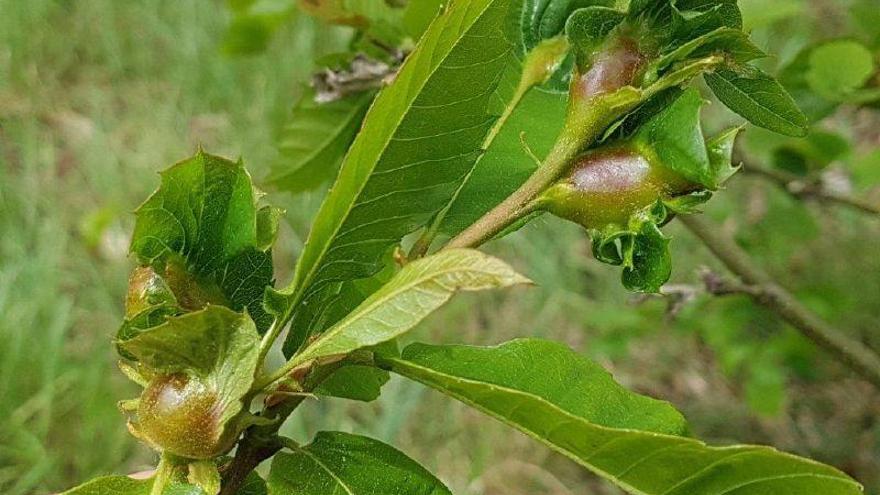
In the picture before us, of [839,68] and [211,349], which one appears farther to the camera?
[839,68]

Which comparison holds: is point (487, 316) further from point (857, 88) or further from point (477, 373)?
point (477, 373)

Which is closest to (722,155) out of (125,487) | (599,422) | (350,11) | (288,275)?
(599,422)

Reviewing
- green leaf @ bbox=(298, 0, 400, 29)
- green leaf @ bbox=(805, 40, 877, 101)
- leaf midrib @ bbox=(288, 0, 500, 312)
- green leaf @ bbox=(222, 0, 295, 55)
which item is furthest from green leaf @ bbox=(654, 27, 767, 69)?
green leaf @ bbox=(222, 0, 295, 55)

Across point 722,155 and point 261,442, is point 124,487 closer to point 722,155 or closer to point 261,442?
point 261,442

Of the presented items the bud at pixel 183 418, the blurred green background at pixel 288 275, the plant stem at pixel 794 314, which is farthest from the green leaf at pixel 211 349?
the blurred green background at pixel 288 275

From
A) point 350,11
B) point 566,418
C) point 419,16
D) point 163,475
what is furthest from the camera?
point 350,11

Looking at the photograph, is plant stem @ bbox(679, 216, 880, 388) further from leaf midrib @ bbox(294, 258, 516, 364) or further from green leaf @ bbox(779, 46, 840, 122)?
leaf midrib @ bbox(294, 258, 516, 364)

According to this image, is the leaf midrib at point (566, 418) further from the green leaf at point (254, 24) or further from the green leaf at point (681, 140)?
the green leaf at point (254, 24)
